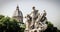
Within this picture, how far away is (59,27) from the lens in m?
3.13

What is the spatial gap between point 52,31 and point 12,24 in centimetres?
57

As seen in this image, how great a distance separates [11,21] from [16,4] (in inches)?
19.0

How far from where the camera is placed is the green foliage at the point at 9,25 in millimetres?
2853

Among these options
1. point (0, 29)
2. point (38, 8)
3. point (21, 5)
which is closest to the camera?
point (0, 29)

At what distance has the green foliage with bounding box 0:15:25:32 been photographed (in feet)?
9.36

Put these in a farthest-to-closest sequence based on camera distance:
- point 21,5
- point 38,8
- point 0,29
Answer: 1. point 21,5
2. point 38,8
3. point 0,29

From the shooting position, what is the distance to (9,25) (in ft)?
9.48

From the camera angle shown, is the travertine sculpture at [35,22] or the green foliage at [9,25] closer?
the travertine sculpture at [35,22]

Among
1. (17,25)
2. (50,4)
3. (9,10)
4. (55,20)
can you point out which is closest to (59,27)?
(55,20)

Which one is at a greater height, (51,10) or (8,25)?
(51,10)

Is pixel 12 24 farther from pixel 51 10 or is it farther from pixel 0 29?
pixel 51 10

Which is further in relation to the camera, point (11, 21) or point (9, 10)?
point (9, 10)

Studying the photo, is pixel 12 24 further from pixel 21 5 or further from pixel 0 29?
pixel 21 5

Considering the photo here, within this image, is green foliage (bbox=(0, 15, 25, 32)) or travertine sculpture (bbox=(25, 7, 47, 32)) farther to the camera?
green foliage (bbox=(0, 15, 25, 32))
